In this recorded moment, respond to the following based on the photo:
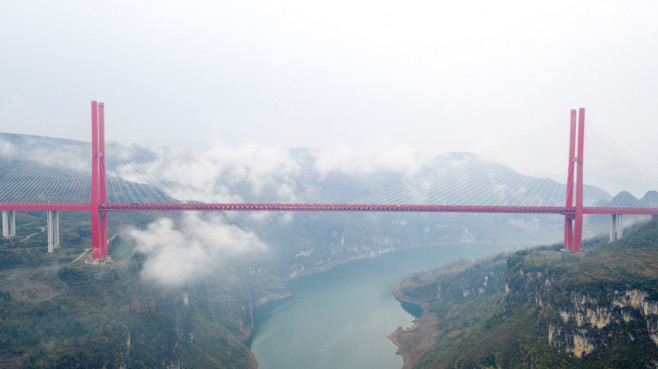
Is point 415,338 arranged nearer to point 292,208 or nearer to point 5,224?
point 292,208

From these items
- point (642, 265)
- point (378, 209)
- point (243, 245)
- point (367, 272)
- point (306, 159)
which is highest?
point (306, 159)

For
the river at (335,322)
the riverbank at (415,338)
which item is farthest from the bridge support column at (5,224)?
the riverbank at (415,338)

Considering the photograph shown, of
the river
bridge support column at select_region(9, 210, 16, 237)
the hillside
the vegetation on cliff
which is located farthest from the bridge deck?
the river

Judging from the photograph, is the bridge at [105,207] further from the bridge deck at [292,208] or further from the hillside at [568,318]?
the hillside at [568,318]

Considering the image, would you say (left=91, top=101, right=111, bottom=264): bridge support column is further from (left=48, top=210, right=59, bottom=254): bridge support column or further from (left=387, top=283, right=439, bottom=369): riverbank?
(left=387, top=283, right=439, bottom=369): riverbank

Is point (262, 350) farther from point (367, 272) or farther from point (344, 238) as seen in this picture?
point (344, 238)

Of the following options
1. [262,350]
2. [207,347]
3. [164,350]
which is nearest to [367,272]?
[262,350]
